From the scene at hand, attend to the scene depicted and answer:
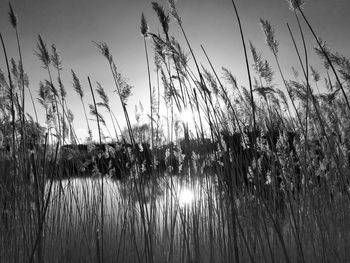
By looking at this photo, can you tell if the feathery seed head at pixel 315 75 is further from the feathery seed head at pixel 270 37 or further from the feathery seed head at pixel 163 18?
the feathery seed head at pixel 163 18

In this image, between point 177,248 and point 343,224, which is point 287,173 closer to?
point 343,224

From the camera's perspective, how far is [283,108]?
3.09 meters

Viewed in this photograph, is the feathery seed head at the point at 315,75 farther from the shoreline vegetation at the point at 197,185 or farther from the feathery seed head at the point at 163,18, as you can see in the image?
the feathery seed head at the point at 163,18

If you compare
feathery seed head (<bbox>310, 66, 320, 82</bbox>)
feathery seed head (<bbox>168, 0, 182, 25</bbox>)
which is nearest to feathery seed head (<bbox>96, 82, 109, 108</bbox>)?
feathery seed head (<bbox>168, 0, 182, 25</bbox>)

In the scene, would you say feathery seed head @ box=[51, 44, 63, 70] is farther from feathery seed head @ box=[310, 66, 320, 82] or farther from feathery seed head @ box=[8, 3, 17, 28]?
feathery seed head @ box=[310, 66, 320, 82]

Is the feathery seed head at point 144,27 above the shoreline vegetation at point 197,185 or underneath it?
above

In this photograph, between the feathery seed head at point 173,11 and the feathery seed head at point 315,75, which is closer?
the feathery seed head at point 173,11

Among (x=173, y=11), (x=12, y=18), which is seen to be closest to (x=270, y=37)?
(x=173, y=11)

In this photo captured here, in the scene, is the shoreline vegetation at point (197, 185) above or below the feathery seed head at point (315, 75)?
below

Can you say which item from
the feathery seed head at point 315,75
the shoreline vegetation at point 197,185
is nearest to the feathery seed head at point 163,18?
the shoreline vegetation at point 197,185

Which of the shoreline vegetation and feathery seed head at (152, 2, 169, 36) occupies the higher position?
feathery seed head at (152, 2, 169, 36)

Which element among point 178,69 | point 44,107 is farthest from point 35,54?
point 178,69

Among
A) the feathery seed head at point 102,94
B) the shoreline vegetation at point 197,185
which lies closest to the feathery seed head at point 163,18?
the shoreline vegetation at point 197,185

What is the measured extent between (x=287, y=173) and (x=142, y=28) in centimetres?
165
